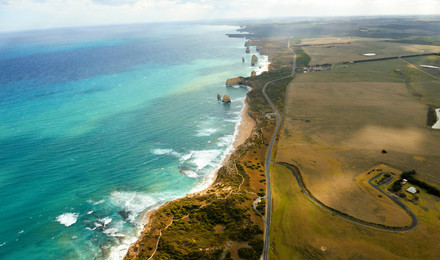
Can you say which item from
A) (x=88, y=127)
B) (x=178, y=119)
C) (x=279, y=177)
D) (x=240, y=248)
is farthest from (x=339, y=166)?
(x=88, y=127)

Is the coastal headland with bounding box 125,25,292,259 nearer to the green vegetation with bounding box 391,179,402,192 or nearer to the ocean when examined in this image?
the ocean

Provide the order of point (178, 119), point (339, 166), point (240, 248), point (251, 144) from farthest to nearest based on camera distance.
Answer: point (178, 119)
point (251, 144)
point (339, 166)
point (240, 248)

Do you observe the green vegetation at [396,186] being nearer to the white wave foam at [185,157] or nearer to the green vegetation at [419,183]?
the green vegetation at [419,183]

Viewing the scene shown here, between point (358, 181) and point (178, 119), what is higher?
point (178, 119)

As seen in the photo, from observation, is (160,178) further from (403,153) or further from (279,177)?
(403,153)

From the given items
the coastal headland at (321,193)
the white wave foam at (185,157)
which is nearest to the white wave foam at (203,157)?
the white wave foam at (185,157)

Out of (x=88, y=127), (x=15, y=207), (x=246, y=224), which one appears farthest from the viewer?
(x=88, y=127)

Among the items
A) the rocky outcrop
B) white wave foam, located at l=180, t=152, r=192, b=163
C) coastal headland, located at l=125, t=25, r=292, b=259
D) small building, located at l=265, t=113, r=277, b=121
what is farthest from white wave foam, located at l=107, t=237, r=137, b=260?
the rocky outcrop
